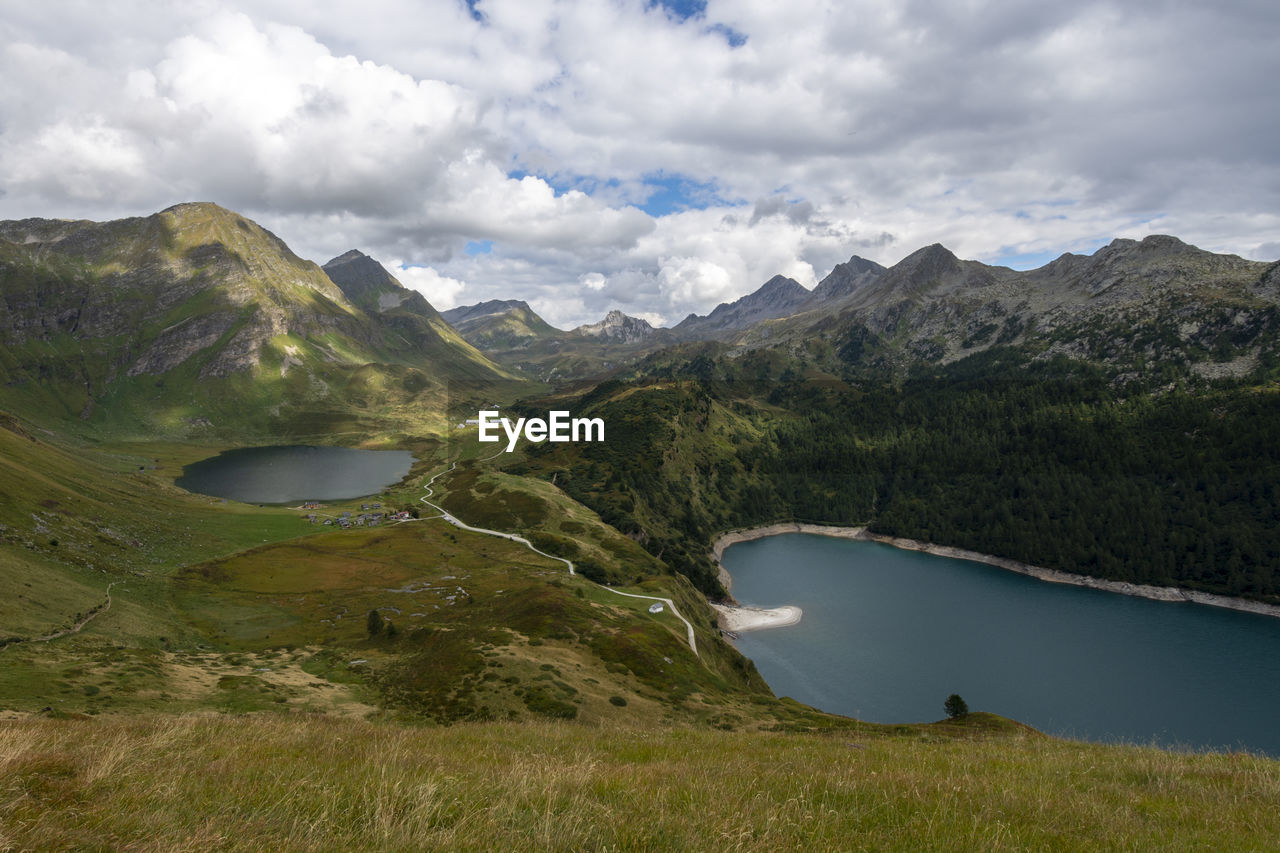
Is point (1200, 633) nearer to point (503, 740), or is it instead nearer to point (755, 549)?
point (755, 549)

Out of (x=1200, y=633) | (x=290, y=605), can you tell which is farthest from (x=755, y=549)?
(x=290, y=605)

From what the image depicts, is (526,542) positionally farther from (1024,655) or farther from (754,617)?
(1024,655)

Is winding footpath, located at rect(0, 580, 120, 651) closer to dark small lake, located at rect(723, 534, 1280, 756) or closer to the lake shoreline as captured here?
dark small lake, located at rect(723, 534, 1280, 756)

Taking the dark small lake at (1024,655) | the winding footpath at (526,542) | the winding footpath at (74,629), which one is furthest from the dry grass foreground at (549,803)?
the dark small lake at (1024,655)

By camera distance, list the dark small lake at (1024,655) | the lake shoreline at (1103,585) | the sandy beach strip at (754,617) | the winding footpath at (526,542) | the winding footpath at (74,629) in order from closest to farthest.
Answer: the winding footpath at (74,629), the winding footpath at (526,542), the dark small lake at (1024,655), the sandy beach strip at (754,617), the lake shoreline at (1103,585)

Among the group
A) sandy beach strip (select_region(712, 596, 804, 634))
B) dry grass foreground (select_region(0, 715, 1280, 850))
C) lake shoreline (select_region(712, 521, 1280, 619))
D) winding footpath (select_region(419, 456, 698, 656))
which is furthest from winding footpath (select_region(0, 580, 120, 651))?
lake shoreline (select_region(712, 521, 1280, 619))

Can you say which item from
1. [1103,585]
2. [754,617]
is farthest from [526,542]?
[1103,585]

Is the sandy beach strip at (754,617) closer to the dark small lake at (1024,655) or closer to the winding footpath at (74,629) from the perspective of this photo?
the dark small lake at (1024,655)
